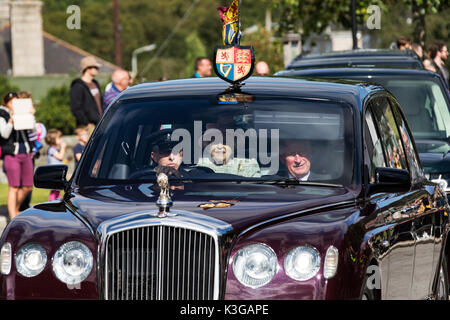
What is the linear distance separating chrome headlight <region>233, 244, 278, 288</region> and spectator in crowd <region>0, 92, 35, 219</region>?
9195 mm

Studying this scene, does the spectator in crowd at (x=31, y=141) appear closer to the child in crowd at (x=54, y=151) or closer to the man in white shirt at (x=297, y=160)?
the child in crowd at (x=54, y=151)

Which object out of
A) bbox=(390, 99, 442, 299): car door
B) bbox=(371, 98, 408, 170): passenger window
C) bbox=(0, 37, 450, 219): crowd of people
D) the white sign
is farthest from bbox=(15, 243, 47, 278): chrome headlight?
the white sign

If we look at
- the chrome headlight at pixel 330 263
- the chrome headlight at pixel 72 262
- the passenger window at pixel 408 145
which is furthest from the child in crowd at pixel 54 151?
the chrome headlight at pixel 330 263

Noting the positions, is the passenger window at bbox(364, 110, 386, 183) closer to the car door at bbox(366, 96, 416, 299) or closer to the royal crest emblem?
the car door at bbox(366, 96, 416, 299)

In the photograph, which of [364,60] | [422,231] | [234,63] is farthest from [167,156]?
[364,60]

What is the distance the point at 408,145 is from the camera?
7.31 m

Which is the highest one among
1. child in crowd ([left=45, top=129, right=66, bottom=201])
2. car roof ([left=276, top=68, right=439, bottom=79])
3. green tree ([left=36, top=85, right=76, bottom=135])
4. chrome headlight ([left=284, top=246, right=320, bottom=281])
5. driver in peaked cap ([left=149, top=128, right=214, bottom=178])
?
car roof ([left=276, top=68, right=439, bottom=79])

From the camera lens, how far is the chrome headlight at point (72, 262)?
5129 mm

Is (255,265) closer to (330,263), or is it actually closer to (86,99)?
(330,263)

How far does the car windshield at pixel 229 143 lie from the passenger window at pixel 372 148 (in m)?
0.15

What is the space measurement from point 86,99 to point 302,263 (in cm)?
1056

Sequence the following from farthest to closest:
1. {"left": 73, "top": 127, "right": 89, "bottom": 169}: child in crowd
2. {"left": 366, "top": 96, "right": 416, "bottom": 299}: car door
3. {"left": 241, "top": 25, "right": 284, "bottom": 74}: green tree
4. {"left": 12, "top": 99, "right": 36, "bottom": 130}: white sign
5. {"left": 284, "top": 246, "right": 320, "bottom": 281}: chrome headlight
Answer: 1. {"left": 241, "top": 25, "right": 284, "bottom": 74}: green tree
2. {"left": 73, "top": 127, "right": 89, "bottom": 169}: child in crowd
3. {"left": 12, "top": 99, "right": 36, "bottom": 130}: white sign
4. {"left": 366, "top": 96, "right": 416, "bottom": 299}: car door
5. {"left": 284, "top": 246, "right": 320, "bottom": 281}: chrome headlight

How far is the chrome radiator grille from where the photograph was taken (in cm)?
508

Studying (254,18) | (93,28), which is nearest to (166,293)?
(93,28)
